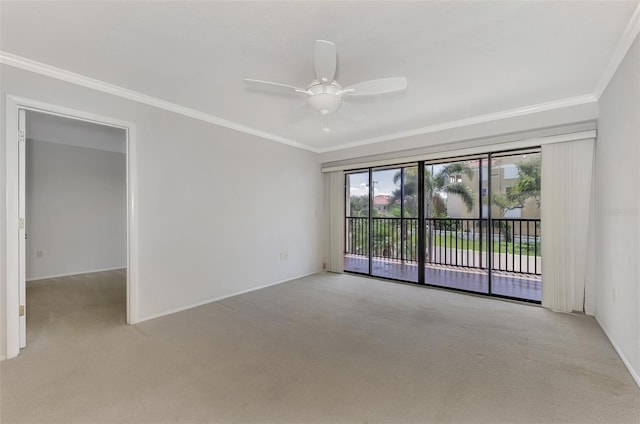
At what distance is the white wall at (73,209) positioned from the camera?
476 centimetres

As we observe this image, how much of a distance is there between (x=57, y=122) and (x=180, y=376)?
13.9ft

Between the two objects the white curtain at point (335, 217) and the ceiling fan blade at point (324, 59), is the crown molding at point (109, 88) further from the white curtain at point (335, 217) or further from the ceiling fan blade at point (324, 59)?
the ceiling fan blade at point (324, 59)

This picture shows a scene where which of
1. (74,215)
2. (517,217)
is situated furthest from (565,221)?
(74,215)

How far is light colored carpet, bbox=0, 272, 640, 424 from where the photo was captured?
1.61 meters

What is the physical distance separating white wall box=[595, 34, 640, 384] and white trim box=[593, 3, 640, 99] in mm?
47

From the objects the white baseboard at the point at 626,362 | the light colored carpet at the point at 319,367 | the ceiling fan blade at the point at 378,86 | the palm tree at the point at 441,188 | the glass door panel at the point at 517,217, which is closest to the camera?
the light colored carpet at the point at 319,367

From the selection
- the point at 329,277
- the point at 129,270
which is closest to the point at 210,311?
the point at 129,270

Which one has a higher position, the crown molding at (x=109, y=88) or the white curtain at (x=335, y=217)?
the crown molding at (x=109, y=88)

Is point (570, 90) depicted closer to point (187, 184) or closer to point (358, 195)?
point (358, 195)

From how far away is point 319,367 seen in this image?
2.06m

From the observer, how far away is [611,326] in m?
2.43

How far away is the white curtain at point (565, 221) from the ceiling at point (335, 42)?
2.23 ft

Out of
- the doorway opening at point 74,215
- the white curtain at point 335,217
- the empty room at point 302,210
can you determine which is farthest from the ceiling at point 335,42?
the white curtain at point 335,217

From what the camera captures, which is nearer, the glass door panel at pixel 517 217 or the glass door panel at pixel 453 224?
the glass door panel at pixel 517 217
